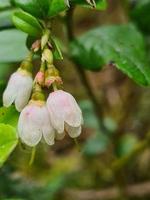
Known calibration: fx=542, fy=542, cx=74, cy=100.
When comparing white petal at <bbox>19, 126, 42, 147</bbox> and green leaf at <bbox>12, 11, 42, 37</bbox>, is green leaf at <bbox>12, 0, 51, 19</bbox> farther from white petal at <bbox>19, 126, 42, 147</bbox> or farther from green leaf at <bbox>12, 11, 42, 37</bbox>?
white petal at <bbox>19, 126, 42, 147</bbox>

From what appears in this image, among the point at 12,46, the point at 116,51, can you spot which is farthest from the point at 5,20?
the point at 116,51

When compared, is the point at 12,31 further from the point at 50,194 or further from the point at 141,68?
the point at 50,194

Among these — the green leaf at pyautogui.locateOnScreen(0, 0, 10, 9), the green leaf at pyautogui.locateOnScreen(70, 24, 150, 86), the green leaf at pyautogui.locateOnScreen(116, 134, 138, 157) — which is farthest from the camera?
the green leaf at pyautogui.locateOnScreen(116, 134, 138, 157)

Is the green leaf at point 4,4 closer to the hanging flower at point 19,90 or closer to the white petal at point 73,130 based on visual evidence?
the hanging flower at point 19,90

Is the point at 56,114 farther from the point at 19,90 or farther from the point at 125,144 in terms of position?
the point at 125,144

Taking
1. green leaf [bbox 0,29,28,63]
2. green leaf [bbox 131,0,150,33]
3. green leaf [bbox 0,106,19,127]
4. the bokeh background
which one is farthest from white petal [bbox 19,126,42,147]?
green leaf [bbox 131,0,150,33]
